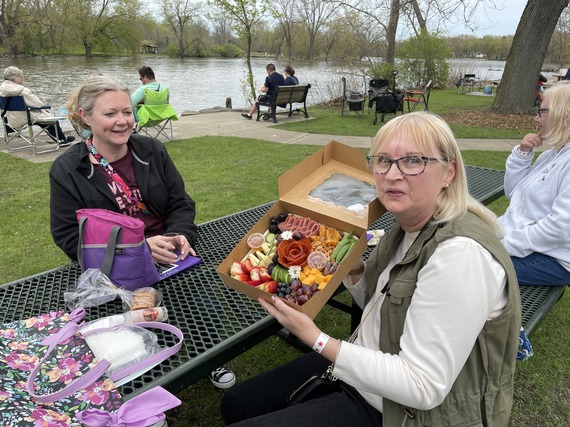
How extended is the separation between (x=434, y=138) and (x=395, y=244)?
44 centimetres

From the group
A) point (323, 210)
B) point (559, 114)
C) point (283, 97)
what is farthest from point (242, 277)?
point (283, 97)

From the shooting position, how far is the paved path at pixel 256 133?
8070 mm

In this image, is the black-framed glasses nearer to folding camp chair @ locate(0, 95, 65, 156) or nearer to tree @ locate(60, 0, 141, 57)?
folding camp chair @ locate(0, 95, 65, 156)

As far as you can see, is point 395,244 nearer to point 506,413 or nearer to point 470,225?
point 470,225

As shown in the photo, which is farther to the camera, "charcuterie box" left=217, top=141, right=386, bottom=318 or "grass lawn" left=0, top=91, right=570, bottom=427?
"grass lawn" left=0, top=91, right=570, bottom=427

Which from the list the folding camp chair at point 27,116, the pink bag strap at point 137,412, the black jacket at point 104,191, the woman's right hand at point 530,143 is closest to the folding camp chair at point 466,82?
the folding camp chair at point 27,116

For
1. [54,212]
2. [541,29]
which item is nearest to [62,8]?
[541,29]

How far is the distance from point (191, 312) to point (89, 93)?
4.59 ft

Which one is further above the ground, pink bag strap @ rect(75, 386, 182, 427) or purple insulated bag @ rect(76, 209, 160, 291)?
purple insulated bag @ rect(76, 209, 160, 291)

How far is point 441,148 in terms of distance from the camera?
1.30 meters

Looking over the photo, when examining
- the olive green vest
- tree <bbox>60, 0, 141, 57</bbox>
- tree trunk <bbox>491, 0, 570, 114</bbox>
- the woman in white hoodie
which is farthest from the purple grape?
tree <bbox>60, 0, 141, 57</bbox>

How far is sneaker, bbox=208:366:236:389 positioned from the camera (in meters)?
2.44

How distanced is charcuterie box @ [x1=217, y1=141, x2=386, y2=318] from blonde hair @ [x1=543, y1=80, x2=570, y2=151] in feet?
4.52

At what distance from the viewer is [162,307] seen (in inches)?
64.1
